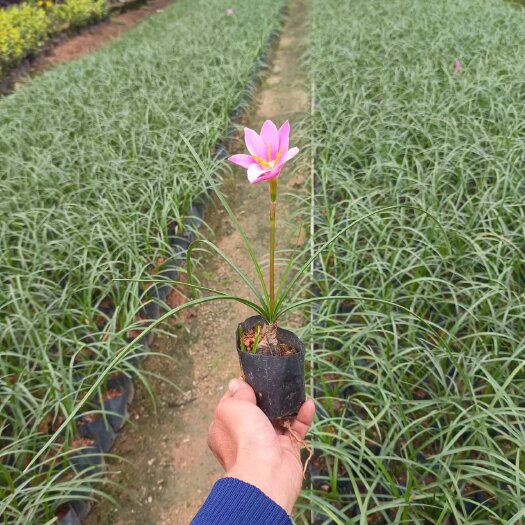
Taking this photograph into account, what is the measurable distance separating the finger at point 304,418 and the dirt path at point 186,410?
0.82m

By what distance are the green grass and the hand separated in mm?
663

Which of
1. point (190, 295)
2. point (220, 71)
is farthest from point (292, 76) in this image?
point (190, 295)

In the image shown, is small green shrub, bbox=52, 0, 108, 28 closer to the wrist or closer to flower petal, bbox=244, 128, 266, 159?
flower petal, bbox=244, 128, 266, 159

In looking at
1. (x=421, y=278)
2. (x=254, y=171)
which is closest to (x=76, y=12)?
(x=421, y=278)

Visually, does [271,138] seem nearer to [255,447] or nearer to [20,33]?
[255,447]

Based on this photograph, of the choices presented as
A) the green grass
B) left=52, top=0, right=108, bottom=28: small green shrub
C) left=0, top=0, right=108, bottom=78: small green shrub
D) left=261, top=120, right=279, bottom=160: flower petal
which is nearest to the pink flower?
left=261, top=120, right=279, bottom=160: flower petal

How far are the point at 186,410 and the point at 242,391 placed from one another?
112cm

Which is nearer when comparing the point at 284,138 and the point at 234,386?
the point at 284,138

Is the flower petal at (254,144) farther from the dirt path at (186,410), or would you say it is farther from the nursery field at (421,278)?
the dirt path at (186,410)

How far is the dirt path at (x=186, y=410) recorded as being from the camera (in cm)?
159

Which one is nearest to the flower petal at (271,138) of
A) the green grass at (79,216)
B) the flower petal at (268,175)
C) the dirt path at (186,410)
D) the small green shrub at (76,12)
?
the flower petal at (268,175)

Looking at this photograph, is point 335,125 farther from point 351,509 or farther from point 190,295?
point 351,509

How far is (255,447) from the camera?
0.80m

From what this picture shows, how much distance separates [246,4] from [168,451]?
8.25 m
